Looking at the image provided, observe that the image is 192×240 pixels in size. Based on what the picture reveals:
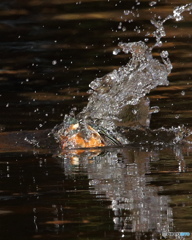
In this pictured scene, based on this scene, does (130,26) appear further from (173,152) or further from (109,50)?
(173,152)

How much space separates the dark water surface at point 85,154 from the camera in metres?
5.53

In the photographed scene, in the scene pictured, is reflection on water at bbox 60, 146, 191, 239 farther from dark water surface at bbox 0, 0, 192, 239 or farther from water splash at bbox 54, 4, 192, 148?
water splash at bbox 54, 4, 192, 148

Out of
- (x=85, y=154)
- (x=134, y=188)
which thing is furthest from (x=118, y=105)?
(x=134, y=188)

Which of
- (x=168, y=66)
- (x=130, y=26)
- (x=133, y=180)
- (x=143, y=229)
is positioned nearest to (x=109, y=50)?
(x=130, y=26)

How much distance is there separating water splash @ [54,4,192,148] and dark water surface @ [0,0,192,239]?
23cm

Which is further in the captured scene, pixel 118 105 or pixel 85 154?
pixel 118 105

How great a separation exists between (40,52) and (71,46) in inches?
20.6

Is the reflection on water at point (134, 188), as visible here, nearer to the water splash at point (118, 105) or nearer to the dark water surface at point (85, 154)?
the dark water surface at point (85, 154)

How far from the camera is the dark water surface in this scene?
553cm

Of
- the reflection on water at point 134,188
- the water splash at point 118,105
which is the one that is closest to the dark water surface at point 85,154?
the reflection on water at point 134,188

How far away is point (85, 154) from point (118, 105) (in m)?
1.52

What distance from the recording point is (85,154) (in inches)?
311

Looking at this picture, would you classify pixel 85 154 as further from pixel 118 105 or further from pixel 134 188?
pixel 134 188

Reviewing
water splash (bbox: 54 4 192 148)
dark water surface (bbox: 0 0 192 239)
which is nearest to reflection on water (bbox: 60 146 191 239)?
dark water surface (bbox: 0 0 192 239)
